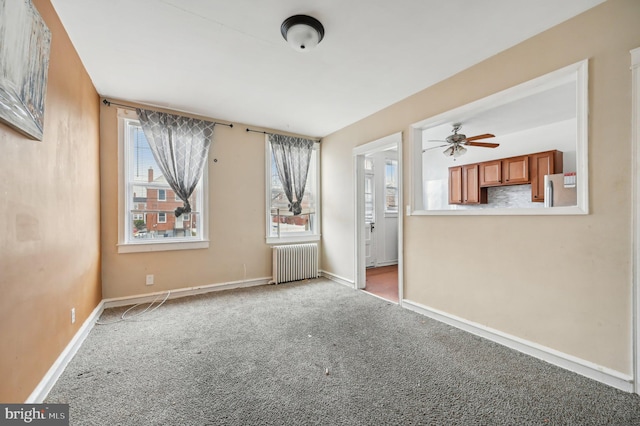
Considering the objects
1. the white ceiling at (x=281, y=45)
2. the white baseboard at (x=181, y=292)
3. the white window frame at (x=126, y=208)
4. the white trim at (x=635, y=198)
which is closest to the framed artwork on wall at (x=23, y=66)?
the white ceiling at (x=281, y=45)

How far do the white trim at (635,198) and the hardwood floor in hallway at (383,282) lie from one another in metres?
2.12

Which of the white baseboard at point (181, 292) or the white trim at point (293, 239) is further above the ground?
the white trim at point (293, 239)

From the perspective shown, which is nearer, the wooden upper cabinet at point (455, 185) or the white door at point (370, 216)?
the wooden upper cabinet at point (455, 185)

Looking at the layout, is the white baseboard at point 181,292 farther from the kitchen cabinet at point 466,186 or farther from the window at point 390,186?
the kitchen cabinet at point 466,186

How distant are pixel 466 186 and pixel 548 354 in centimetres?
392

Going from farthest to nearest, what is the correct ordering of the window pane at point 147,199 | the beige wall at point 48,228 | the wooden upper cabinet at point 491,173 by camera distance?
the wooden upper cabinet at point 491,173
the window pane at point 147,199
the beige wall at point 48,228

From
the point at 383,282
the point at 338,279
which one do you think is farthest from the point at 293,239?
the point at 383,282

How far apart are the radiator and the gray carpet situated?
56.4 inches

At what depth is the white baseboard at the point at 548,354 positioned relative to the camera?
68.9 inches

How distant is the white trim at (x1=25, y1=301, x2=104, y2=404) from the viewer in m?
1.58

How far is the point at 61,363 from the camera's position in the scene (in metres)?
1.93


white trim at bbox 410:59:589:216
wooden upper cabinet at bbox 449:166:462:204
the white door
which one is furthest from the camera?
the white door

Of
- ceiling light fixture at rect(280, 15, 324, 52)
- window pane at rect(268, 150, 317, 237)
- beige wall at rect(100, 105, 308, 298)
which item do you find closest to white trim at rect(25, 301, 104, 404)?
beige wall at rect(100, 105, 308, 298)

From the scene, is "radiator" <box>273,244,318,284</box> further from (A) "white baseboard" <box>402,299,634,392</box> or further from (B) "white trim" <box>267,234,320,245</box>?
(A) "white baseboard" <box>402,299,634,392</box>
